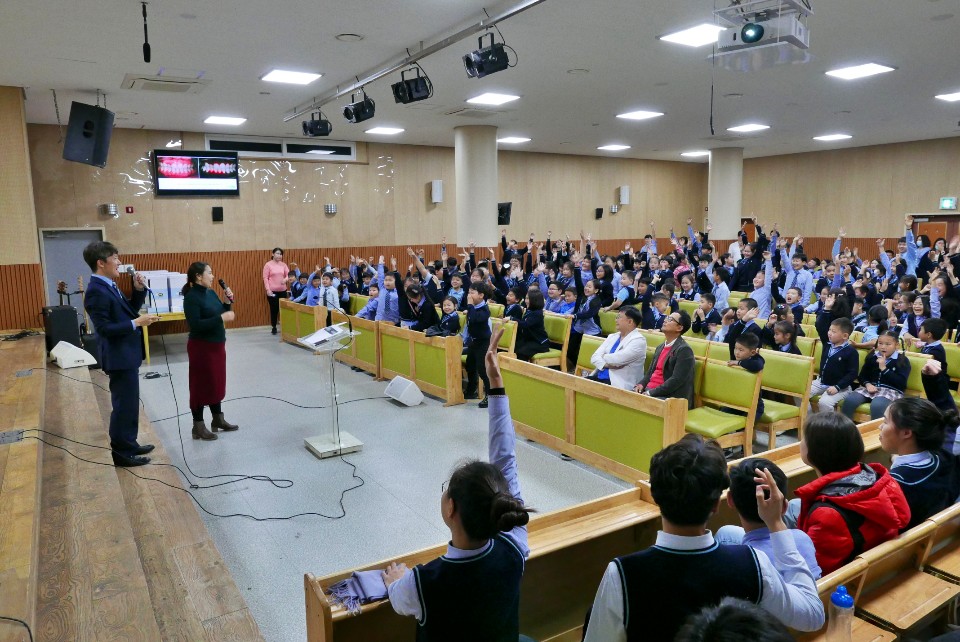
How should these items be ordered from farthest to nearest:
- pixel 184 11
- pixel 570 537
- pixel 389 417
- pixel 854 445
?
pixel 389 417 → pixel 184 11 → pixel 570 537 → pixel 854 445

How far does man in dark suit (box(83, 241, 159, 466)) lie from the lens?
4434 millimetres

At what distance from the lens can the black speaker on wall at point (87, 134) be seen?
25.9ft

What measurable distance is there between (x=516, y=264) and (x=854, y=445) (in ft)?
29.9

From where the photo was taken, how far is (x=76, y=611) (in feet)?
9.05

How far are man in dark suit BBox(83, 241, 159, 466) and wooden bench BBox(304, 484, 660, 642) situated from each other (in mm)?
3034

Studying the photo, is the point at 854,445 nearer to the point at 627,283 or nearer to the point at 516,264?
the point at 627,283

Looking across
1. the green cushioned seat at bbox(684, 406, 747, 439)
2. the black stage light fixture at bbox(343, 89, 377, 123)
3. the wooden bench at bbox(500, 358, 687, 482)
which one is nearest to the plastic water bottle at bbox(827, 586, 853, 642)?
the wooden bench at bbox(500, 358, 687, 482)

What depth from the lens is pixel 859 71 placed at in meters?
8.09

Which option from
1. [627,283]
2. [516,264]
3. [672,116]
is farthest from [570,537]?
[672,116]

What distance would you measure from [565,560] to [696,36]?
5862mm

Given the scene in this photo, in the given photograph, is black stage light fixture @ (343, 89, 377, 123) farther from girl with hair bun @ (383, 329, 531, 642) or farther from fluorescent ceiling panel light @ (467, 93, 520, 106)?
girl with hair bun @ (383, 329, 531, 642)

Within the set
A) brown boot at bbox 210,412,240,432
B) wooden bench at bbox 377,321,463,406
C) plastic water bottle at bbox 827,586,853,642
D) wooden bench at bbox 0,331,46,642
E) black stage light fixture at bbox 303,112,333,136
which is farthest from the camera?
black stage light fixture at bbox 303,112,333,136

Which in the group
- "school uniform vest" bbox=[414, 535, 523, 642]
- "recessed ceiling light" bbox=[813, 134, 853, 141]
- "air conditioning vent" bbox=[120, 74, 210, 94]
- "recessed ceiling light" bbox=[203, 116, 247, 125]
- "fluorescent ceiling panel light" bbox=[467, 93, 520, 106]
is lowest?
"school uniform vest" bbox=[414, 535, 523, 642]

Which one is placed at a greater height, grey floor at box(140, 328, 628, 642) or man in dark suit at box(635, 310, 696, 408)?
man in dark suit at box(635, 310, 696, 408)
